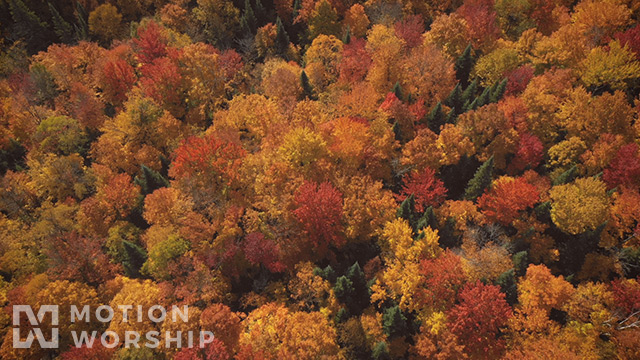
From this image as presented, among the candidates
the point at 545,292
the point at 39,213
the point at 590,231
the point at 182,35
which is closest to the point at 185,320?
the point at 39,213

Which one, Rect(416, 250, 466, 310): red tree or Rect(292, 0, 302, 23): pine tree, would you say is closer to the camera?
Rect(416, 250, 466, 310): red tree

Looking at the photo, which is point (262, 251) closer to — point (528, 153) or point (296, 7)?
point (528, 153)

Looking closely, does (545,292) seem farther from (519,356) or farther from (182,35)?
(182,35)

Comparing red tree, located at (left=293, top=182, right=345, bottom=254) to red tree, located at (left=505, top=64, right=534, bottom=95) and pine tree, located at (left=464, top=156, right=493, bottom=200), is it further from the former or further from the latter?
red tree, located at (left=505, top=64, right=534, bottom=95)

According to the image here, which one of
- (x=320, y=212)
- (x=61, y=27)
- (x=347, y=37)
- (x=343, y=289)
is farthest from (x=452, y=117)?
(x=61, y=27)

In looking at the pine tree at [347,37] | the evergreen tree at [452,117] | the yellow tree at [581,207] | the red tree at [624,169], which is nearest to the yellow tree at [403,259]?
the yellow tree at [581,207]

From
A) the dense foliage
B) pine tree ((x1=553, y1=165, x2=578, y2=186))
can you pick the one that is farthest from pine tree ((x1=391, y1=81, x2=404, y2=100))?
pine tree ((x1=553, y1=165, x2=578, y2=186))
